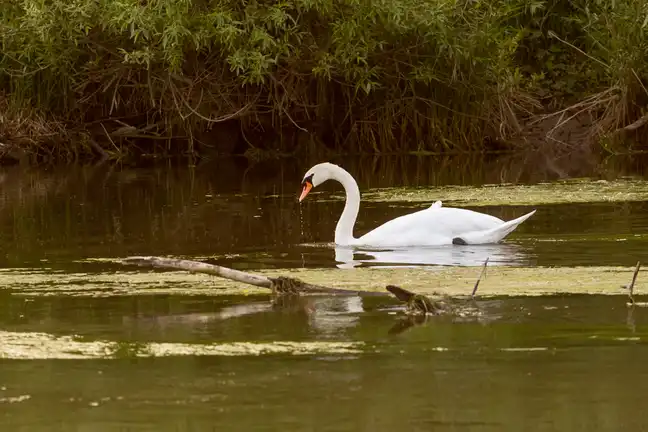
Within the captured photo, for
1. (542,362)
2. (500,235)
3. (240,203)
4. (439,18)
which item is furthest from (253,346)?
(439,18)

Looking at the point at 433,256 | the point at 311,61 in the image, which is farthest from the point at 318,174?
the point at 311,61

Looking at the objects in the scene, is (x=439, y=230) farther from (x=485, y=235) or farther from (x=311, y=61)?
(x=311, y=61)

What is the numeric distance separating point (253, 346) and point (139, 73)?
1718 cm

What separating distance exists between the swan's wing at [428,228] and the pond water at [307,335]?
6.5 inches

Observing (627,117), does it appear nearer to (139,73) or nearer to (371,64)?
(371,64)

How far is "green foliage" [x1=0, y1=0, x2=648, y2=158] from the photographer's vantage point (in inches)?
881

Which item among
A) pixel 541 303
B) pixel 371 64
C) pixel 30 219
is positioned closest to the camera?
pixel 541 303

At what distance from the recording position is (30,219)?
1495cm

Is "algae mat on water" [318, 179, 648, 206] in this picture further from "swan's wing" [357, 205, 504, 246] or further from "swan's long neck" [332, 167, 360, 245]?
"swan's wing" [357, 205, 504, 246]

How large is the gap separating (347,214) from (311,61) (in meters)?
11.1

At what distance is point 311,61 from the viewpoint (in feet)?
77.4

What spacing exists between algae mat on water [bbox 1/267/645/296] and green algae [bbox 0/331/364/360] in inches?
63.8

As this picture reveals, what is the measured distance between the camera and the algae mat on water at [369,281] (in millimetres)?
9242

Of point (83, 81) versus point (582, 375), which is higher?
point (83, 81)
